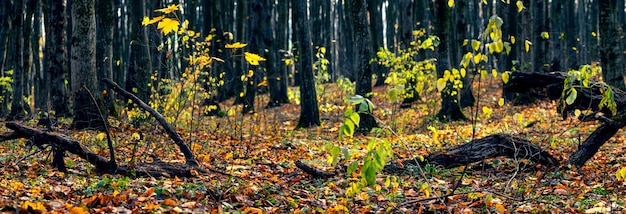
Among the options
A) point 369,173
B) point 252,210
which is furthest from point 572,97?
point 252,210

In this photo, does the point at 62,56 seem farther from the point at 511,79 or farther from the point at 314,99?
the point at 511,79

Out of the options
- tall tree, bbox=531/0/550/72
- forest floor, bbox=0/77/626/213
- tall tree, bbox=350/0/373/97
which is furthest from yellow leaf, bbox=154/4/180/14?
tall tree, bbox=531/0/550/72

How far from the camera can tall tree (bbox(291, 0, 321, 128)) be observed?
44.2ft

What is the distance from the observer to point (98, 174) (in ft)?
20.5

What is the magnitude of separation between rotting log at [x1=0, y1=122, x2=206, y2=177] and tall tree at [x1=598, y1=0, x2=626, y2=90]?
28.6ft

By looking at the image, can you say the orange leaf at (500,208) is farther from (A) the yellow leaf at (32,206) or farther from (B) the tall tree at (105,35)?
(B) the tall tree at (105,35)

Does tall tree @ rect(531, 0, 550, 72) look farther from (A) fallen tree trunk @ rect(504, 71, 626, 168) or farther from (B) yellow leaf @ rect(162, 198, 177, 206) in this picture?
(B) yellow leaf @ rect(162, 198, 177, 206)

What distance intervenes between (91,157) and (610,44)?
9.94m

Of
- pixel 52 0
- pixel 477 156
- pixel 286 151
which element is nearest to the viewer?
pixel 477 156

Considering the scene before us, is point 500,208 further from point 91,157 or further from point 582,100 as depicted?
point 91,157

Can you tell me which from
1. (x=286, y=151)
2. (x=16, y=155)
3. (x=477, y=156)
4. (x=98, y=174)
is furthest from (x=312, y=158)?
(x=16, y=155)

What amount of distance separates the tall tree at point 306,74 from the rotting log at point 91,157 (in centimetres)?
711

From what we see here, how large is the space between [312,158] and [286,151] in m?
0.80

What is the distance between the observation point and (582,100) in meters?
7.30
